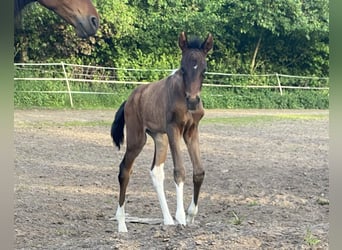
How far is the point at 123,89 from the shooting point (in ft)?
27.8

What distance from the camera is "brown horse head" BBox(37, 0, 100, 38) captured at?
263cm

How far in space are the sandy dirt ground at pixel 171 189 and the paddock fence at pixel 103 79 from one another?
59 cm

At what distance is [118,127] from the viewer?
449 centimetres

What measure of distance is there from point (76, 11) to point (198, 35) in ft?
17.5

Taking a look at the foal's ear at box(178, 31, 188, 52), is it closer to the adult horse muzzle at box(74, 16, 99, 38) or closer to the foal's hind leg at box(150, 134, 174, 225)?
the adult horse muzzle at box(74, 16, 99, 38)

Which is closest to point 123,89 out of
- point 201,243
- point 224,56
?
point 224,56

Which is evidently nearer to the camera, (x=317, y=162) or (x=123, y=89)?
(x=317, y=162)

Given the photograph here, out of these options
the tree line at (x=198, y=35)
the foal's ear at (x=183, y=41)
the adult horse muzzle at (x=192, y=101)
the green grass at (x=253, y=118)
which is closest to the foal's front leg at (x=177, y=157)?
the adult horse muzzle at (x=192, y=101)

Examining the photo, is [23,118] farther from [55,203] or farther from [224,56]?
[55,203]

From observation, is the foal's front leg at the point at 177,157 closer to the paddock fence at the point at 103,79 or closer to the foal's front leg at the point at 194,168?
the foal's front leg at the point at 194,168

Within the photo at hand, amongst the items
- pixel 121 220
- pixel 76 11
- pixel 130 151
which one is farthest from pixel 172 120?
pixel 76 11

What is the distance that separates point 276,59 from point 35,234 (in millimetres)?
6679

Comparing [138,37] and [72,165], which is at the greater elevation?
[138,37]

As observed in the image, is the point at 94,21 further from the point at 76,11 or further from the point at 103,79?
the point at 103,79
